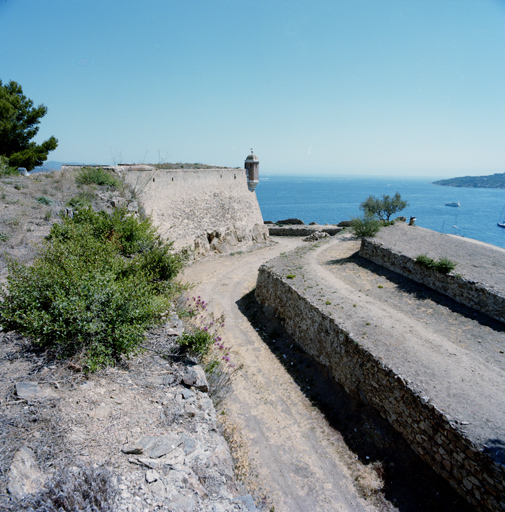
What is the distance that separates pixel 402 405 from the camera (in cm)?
878

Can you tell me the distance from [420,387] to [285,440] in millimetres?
4190

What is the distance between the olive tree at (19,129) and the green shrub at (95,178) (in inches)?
202

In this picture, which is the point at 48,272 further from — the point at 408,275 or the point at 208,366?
the point at 408,275

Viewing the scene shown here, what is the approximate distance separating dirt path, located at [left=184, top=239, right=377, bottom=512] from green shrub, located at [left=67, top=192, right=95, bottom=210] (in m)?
9.37

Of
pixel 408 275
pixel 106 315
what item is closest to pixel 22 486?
pixel 106 315

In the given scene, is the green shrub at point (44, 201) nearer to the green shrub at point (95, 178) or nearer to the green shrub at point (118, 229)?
the green shrub at point (118, 229)

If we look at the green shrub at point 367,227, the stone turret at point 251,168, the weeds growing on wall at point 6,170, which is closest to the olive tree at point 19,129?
the weeds growing on wall at point 6,170

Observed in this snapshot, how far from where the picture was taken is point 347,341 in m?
11.0

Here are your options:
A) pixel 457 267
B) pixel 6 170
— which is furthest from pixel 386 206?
pixel 6 170

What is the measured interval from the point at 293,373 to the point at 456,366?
5755 mm

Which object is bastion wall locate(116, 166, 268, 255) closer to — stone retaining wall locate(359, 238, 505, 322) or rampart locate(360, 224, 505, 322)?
rampart locate(360, 224, 505, 322)

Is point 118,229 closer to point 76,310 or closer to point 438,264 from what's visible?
point 76,310

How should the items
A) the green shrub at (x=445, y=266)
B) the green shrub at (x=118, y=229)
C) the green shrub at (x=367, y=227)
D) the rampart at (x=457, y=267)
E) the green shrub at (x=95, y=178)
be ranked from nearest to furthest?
the green shrub at (x=118, y=229)
the rampart at (x=457, y=267)
the green shrub at (x=445, y=266)
the green shrub at (x=95, y=178)
the green shrub at (x=367, y=227)

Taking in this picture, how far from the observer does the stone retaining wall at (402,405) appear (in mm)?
6703
